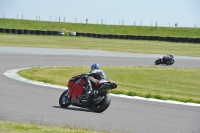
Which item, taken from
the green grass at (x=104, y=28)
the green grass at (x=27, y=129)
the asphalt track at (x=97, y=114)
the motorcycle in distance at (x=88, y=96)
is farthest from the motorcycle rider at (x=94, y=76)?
the green grass at (x=104, y=28)

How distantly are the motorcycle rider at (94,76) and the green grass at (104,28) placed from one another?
2594 inches

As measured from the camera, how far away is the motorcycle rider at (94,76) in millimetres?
13609

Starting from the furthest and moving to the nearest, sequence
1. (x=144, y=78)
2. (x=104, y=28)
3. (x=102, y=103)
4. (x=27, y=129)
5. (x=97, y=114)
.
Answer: (x=104, y=28), (x=144, y=78), (x=102, y=103), (x=97, y=114), (x=27, y=129)

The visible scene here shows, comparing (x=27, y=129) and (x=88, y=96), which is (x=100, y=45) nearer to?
(x=88, y=96)

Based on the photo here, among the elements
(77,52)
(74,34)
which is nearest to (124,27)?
(74,34)

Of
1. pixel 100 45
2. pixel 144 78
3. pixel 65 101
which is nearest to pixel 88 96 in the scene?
pixel 65 101

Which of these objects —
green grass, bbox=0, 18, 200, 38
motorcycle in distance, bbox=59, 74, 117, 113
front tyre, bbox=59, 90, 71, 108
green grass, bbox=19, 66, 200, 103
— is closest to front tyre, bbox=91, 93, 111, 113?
motorcycle in distance, bbox=59, 74, 117, 113

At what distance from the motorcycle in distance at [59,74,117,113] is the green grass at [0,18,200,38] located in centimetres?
6546

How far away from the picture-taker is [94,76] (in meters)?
13.7

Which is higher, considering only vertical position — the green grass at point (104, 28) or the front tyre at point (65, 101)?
the green grass at point (104, 28)

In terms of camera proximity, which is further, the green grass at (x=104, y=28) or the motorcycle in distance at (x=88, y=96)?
the green grass at (x=104, y=28)

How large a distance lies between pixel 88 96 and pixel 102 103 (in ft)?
1.78

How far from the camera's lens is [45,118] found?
11.8m

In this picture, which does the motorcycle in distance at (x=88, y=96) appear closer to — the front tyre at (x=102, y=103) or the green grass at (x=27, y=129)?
the front tyre at (x=102, y=103)
